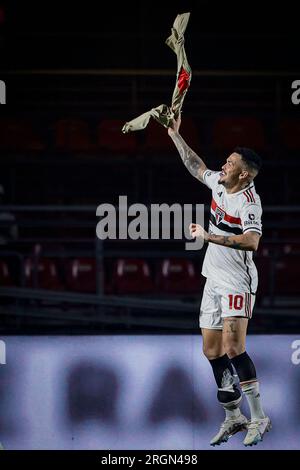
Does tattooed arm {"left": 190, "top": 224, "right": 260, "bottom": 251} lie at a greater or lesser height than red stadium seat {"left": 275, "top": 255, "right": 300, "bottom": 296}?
greater

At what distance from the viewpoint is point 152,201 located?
918cm

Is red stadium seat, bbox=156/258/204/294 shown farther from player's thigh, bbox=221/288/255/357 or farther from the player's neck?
the player's neck

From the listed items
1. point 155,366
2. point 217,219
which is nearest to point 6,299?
A: point 155,366

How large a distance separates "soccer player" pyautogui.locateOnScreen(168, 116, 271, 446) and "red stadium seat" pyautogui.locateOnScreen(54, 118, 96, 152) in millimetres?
3044

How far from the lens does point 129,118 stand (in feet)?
30.7

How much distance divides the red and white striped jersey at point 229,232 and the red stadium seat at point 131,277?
2.01 m

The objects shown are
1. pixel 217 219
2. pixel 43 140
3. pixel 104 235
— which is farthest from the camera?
pixel 43 140

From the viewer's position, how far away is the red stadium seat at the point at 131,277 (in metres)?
8.23

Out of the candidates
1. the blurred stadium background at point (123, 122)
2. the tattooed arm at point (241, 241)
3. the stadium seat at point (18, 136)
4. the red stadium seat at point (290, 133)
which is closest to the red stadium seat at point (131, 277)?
the blurred stadium background at point (123, 122)

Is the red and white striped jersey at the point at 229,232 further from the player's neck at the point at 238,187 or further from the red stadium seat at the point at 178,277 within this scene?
the red stadium seat at the point at 178,277

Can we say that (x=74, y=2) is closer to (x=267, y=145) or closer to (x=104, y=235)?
(x=267, y=145)

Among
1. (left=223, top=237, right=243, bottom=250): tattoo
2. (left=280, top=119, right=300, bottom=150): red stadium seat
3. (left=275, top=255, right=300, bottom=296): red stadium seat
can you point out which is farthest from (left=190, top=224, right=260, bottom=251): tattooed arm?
(left=280, top=119, right=300, bottom=150): red stadium seat

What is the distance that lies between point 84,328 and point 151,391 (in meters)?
0.63

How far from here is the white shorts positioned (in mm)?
6121
